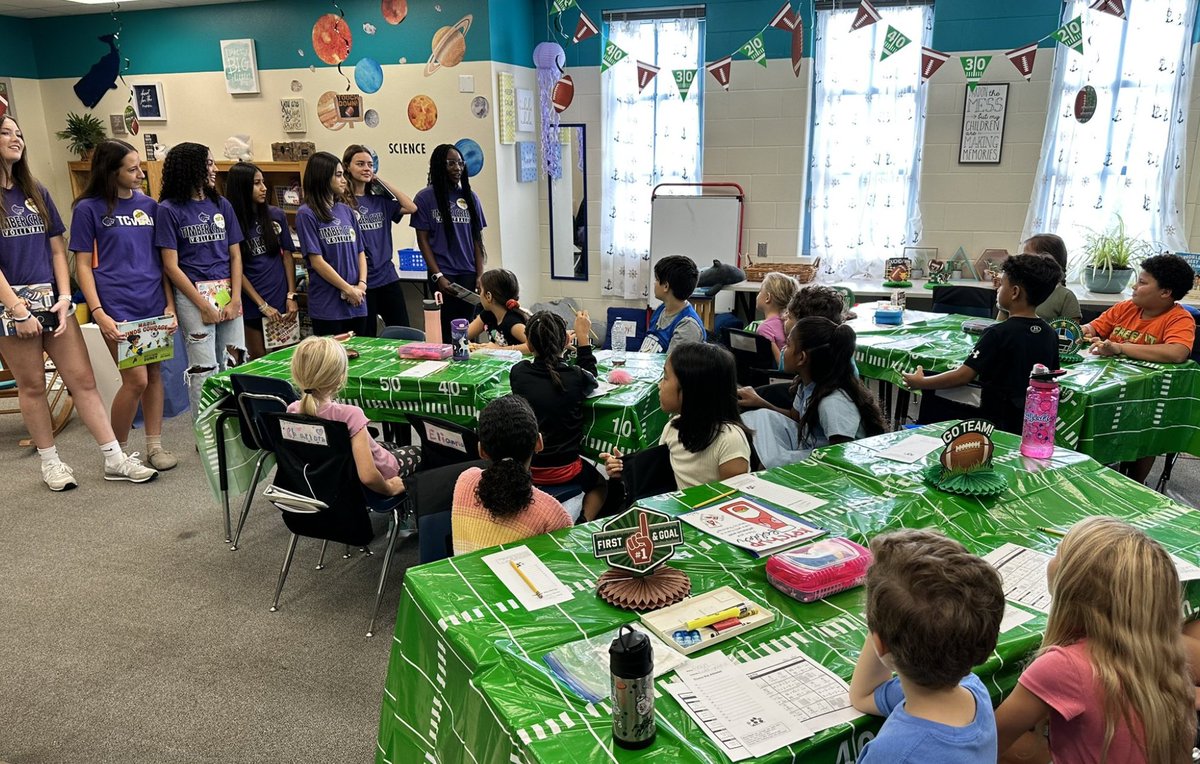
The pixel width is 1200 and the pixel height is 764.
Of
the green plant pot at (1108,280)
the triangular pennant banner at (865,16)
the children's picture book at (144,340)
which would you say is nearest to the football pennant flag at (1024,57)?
the triangular pennant banner at (865,16)

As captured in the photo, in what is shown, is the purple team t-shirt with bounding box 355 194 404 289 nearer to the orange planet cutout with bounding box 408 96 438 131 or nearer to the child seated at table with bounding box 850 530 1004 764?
the orange planet cutout with bounding box 408 96 438 131

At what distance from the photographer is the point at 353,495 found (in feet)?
9.16

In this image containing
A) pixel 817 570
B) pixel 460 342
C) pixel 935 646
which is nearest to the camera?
pixel 935 646

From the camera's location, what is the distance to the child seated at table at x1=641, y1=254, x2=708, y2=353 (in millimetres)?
3715

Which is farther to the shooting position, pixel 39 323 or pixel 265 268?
pixel 265 268

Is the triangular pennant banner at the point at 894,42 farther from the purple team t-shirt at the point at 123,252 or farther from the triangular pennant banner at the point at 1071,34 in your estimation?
the purple team t-shirt at the point at 123,252

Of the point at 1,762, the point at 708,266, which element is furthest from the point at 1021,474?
the point at 708,266

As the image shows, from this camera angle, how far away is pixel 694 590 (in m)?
1.73

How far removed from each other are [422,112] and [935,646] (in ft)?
20.0

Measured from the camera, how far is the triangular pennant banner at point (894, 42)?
585cm

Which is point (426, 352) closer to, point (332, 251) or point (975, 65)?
point (332, 251)

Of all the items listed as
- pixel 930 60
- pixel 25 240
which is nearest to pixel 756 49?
pixel 930 60

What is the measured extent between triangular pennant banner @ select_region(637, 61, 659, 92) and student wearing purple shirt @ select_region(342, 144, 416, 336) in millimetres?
2335

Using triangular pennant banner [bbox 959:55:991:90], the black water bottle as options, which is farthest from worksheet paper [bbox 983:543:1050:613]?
triangular pennant banner [bbox 959:55:991:90]
